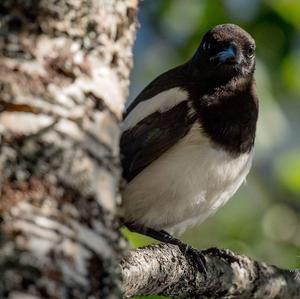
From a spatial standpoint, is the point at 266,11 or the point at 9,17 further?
the point at 266,11

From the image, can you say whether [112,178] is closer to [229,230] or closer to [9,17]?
[9,17]

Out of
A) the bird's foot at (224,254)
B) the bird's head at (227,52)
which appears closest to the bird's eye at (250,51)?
the bird's head at (227,52)

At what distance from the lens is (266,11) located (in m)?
4.57

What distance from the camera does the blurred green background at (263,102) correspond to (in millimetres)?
4496

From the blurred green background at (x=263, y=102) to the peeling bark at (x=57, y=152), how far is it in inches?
92.5

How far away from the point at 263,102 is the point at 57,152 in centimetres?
297

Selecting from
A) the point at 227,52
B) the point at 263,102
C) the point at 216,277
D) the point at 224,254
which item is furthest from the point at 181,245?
the point at 263,102

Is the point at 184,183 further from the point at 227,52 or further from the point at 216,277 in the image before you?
the point at 227,52

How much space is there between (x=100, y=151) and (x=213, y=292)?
1.80 metres

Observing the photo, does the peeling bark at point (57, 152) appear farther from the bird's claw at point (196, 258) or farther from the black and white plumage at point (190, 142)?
the black and white plumage at point (190, 142)

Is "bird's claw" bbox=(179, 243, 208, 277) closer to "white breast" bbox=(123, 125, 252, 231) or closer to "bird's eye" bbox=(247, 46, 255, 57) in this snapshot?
"white breast" bbox=(123, 125, 252, 231)

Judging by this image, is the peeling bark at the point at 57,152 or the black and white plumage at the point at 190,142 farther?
the black and white plumage at the point at 190,142

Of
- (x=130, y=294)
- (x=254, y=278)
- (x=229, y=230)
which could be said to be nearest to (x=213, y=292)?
(x=254, y=278)

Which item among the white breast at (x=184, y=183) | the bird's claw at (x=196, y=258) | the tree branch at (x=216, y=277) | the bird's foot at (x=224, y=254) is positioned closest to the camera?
the tree branch at (x=216, y=277)
